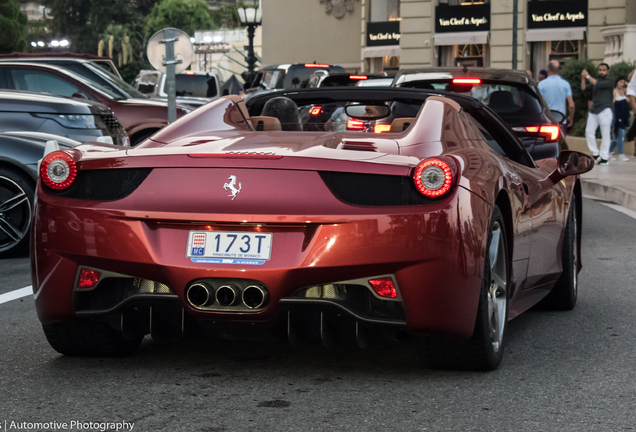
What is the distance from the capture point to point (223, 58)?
110 m

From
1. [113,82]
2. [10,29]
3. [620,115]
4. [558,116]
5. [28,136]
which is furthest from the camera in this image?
[10,29]

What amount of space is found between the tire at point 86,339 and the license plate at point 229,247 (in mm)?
811

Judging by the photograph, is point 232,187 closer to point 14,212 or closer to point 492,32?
point 14,212

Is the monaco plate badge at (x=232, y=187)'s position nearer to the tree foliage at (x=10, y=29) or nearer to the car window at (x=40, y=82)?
the car window at (x=40, y=82)

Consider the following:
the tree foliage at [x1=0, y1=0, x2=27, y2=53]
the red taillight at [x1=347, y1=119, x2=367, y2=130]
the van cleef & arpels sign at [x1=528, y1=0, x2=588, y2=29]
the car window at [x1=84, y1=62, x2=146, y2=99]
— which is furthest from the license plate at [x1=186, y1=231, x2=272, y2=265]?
the tree foliage at [x1=0, y1=0, x2=27, y2=53]

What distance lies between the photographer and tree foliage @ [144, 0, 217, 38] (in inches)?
4281

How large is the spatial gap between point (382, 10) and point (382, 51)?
9.28 feet

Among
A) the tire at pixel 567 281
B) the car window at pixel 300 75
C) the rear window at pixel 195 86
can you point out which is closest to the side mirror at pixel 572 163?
the tire at pixel 567 281

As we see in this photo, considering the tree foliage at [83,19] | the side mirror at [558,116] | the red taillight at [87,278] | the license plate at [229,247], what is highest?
the tree foliage at [83,19]

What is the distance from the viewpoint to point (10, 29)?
69125 millimetres

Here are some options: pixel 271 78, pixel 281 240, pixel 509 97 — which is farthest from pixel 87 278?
pixel 271 78

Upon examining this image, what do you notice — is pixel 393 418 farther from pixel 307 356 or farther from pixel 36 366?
pixel 36 366

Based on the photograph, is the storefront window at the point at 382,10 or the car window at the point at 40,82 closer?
the car window at the point at 40,82

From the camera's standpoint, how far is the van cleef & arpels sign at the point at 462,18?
43.1 meters
